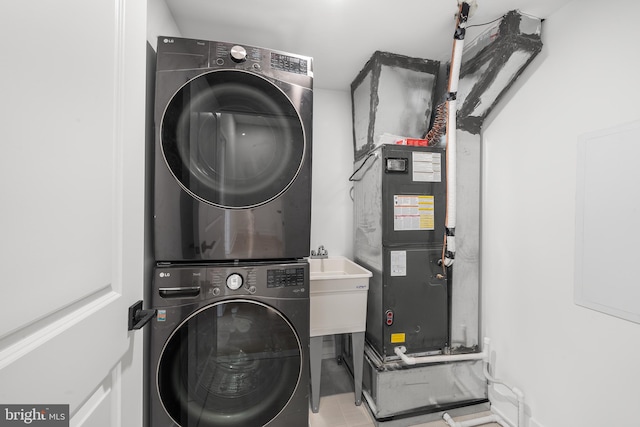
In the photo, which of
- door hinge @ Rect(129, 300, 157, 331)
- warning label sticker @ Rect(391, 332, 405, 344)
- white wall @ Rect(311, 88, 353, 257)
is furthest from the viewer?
white wall @ Rect(311, 88, 353, 257)

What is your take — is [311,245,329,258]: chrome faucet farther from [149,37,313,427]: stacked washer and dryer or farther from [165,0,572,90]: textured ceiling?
[165,0,572,90]: textured ceiling

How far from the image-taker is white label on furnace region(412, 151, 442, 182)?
1555 mm

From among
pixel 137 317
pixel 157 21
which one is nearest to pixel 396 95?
pixel 157 21

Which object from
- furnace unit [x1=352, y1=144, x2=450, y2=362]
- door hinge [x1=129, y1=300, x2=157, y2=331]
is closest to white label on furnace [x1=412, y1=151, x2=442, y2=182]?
furnace unit [x1=352, y1=144, x2=450, y2=362]

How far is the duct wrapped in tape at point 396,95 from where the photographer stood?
171 centimetres

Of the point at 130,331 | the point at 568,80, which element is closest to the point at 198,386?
the point at 130,331

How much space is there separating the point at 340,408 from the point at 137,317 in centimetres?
153

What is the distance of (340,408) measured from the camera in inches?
62.4

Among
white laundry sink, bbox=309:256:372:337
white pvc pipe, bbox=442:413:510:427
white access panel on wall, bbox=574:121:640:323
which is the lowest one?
white pvc pipe, bbox=442:413:510:427

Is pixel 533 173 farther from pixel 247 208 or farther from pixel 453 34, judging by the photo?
pixel 247 208

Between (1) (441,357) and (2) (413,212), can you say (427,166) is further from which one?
(1) (441,357)

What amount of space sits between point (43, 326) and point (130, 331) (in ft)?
1.00

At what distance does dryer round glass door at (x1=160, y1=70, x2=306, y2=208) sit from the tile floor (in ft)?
4.78

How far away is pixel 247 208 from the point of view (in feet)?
3.59
